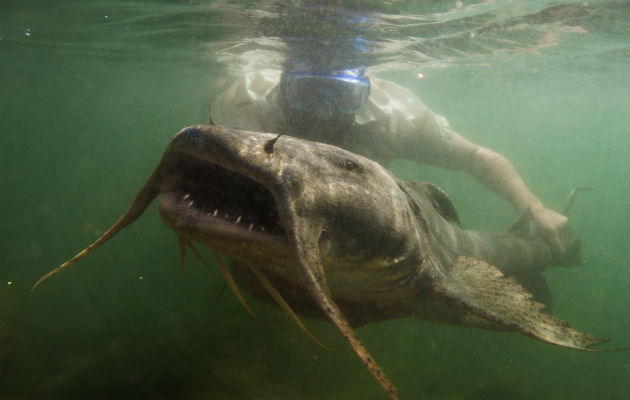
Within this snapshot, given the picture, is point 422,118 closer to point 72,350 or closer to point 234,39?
point 234,39

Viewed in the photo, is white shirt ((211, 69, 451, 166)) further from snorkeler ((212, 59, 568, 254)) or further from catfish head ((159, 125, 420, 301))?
catfish head ((159, 125, 420, 301))

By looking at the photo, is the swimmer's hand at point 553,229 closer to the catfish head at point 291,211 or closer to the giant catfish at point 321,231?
the giant catfish at point 321,231

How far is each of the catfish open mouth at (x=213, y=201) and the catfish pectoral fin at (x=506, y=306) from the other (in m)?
1.51

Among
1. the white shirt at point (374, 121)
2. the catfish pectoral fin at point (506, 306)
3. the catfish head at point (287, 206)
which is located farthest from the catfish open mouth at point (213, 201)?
the white shirt at point (374, 121)

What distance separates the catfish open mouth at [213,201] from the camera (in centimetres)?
166

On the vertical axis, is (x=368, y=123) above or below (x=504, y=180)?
above

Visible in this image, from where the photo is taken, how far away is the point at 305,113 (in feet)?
19.7

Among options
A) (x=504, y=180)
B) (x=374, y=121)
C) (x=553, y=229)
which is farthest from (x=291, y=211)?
(x=504, y=180)

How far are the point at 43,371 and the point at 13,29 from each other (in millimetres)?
15292

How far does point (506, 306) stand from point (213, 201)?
2275 millimetres

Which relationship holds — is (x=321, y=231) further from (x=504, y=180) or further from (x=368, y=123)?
(x=504, y=180)

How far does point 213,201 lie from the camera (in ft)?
6.43

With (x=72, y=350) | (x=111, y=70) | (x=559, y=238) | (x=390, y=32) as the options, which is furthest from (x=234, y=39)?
(x=111, y=70)

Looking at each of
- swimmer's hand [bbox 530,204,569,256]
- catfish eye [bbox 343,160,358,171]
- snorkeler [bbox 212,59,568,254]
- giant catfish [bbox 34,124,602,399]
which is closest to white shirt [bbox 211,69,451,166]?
snorkeler [bbox 212,59,568,254]
